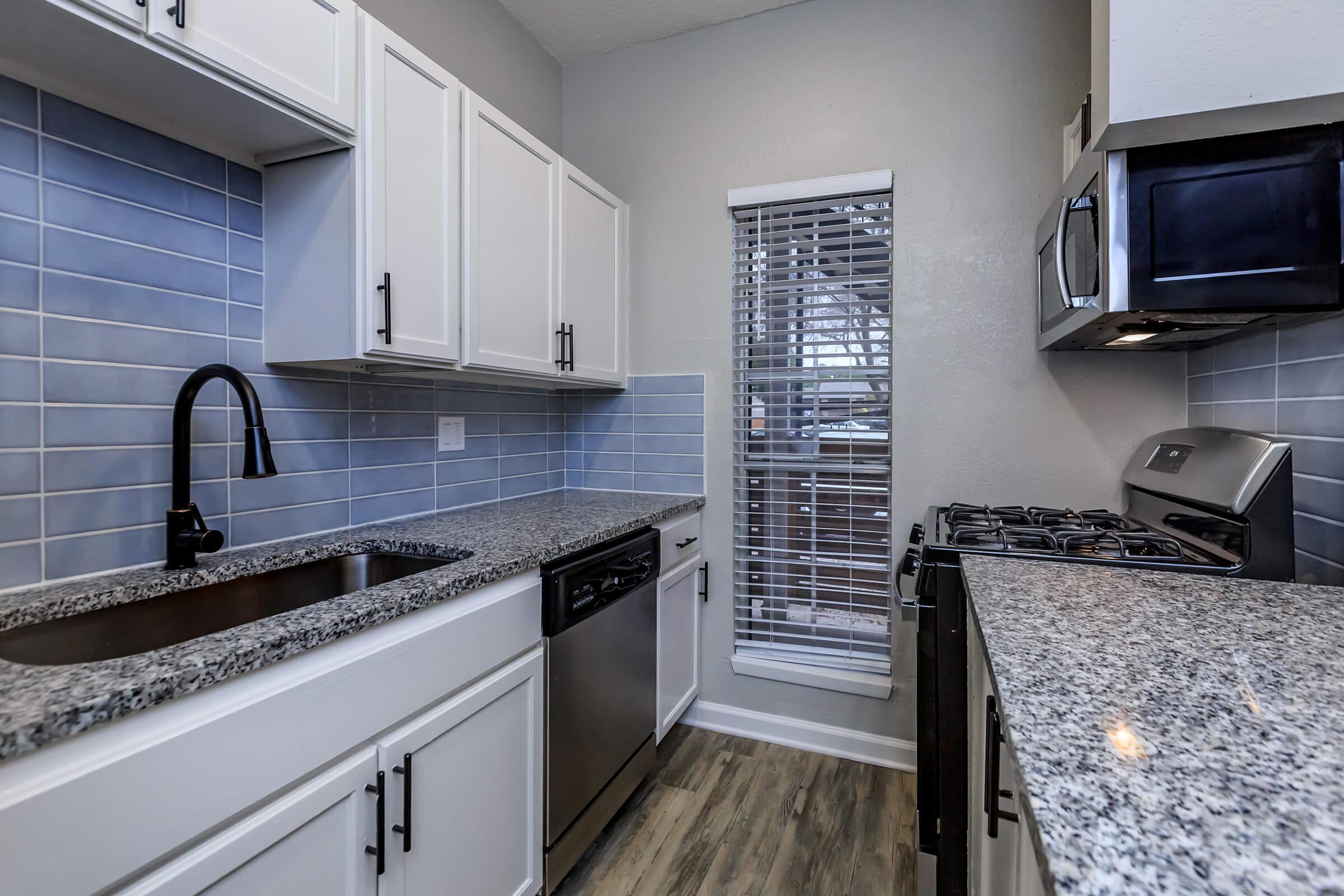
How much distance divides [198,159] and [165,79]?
28 cm

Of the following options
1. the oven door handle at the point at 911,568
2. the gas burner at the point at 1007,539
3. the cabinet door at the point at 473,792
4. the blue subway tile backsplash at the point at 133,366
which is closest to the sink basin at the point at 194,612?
the blue subway tile backsplash at the point at 133,366

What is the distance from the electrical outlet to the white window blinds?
103cm

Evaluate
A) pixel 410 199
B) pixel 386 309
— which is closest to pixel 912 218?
pixel 410 199

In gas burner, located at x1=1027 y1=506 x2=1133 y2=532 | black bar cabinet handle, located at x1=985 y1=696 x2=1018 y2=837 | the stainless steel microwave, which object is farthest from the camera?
gas burner, located at x1=1027 y1=506 x2=1133 y2=532

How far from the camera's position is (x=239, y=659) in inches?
31.8

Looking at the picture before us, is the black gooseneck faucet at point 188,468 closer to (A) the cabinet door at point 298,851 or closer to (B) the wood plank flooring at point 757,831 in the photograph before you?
(A) the cabinet door at point 298,851

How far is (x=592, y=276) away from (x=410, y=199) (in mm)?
882

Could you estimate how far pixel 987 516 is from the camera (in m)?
1.75

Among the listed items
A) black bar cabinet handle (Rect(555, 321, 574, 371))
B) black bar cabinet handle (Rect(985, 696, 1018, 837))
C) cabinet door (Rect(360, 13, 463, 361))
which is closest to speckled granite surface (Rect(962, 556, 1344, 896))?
black bar cabinet handle (Rect(985, 696, 1018, 837))

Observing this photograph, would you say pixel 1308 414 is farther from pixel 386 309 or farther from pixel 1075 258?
pixel 386 309

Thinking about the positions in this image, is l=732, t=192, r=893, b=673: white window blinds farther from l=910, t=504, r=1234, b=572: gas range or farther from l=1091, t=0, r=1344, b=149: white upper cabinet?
l=1091, t=0, r=1344, b=149: white upper cabinet

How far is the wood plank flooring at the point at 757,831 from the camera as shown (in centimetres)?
162

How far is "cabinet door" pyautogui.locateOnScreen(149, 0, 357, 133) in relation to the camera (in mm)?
1030

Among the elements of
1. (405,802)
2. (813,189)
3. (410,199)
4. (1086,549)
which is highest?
(813,189)
